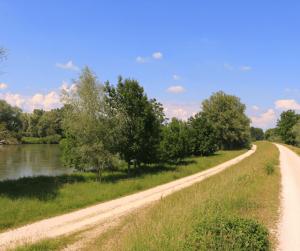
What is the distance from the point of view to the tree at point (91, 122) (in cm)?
1762

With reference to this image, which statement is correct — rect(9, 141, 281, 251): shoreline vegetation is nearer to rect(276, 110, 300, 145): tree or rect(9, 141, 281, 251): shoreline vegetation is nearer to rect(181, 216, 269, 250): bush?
rect(181, 216, 269, 250): bush

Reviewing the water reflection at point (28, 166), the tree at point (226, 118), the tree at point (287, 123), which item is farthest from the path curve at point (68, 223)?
the tree at point (287, 123)

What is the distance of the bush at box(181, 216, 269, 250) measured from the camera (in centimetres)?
512

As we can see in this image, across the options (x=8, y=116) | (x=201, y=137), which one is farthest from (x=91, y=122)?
(x=8, y=116)

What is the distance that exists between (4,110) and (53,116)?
37.3m

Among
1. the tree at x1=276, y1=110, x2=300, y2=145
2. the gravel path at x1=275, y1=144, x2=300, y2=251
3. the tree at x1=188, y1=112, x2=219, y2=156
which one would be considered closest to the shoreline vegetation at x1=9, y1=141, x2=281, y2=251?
the gravel path at x1=275, y1=144, x2=300, y2=251

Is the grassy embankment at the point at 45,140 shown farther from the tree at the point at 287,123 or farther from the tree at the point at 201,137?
the tree at the point at 287,123

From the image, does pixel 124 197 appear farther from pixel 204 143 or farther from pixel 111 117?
pixel 204 143

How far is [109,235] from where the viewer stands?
7.86m

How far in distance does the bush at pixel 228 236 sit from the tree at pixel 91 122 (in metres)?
13.1

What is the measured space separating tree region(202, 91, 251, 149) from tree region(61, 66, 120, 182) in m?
44.8

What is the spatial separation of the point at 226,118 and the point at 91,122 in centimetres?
4772

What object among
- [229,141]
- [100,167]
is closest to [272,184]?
[100,167]

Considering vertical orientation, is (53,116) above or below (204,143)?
above
